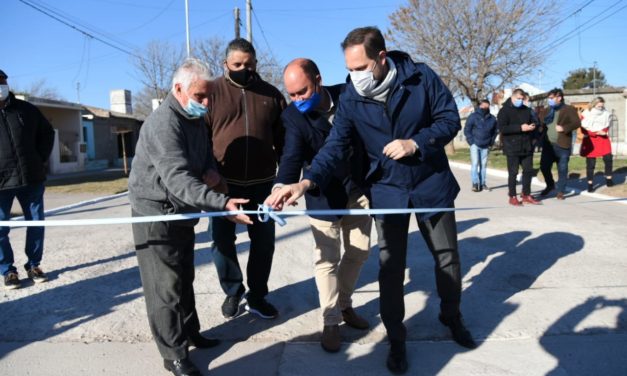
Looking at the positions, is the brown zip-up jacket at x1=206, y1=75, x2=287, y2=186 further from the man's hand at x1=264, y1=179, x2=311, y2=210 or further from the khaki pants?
the man's hand at x1=264, y1=179, x2=311, y2=210

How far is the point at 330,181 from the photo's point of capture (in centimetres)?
329

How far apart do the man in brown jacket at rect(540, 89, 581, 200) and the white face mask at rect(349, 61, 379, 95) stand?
7129mm

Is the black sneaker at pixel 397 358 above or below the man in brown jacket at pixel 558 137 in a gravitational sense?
below

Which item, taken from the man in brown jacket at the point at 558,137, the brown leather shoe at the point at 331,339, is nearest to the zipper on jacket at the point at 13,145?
the brown leather shoe at the point at 331,339

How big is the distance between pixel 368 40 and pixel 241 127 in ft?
4.01

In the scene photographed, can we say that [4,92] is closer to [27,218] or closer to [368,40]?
[27,218]

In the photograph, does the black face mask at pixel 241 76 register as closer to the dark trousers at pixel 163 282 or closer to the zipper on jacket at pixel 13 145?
the dark trousers at pixel 163 282

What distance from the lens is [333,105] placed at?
3.37 m

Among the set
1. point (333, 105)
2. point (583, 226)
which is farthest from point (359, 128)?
point (583, 226)

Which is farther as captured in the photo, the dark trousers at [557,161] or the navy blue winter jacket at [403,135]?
the dark trousers at [557,161]

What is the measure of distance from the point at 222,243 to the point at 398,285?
1.44m

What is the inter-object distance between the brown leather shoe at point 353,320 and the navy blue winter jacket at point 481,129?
7437 mm

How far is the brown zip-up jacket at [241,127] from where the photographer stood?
3.56 m

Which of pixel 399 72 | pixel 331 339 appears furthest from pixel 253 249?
pixel 399 72
